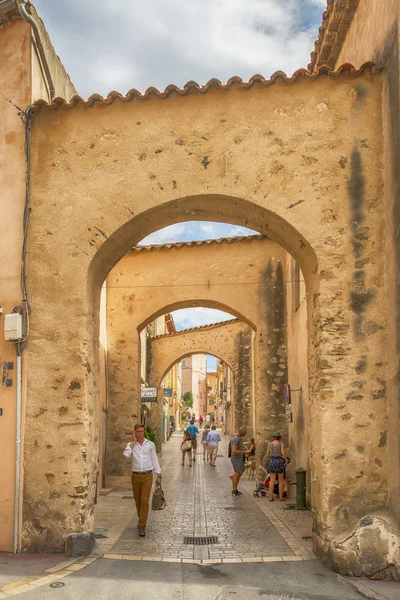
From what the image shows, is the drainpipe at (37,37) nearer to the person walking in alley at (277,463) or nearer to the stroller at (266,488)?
the person walking in alley at (277,463)

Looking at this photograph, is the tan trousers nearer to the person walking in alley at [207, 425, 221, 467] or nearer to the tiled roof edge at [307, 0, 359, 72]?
the tiled roof edge at [307, 0, 359, 72]

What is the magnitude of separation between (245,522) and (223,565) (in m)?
2.97

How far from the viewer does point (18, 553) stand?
734 cm

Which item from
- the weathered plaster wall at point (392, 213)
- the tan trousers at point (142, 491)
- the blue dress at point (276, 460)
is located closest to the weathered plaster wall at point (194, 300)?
the blue dress at point (276, 460)

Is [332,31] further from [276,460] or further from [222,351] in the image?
[222,351]

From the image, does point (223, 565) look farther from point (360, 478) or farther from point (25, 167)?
point (25, 167)

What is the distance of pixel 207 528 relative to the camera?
9.30 metres

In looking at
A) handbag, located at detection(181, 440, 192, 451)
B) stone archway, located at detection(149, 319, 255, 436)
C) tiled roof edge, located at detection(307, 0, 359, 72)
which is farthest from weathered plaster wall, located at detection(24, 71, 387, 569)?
stone archway, located at detection(149, 319, 255, 436)

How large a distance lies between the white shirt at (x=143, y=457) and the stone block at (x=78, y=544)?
1.93 metres

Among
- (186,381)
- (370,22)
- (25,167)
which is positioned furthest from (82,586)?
(186,381)

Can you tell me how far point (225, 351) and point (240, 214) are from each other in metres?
15.1

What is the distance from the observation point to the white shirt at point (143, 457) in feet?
30.2

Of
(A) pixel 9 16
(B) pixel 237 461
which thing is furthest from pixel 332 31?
(B) pixel 237 461

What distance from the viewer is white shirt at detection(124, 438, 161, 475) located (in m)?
9.20
